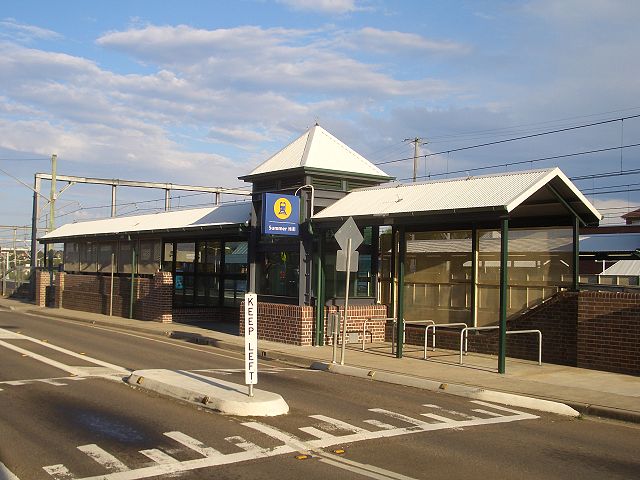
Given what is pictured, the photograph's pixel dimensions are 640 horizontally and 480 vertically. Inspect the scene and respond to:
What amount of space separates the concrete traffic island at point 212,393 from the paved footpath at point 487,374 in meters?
3.78

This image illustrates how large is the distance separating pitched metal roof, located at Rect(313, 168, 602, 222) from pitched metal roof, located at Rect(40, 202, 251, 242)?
4.93 meters

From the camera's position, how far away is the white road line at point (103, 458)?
6949mm

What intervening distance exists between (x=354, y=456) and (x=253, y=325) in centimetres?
286

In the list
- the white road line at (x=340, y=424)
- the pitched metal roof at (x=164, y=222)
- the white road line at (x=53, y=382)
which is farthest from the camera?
the pitched metal roof at (x=164, y=222)

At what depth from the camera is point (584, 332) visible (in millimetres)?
15023

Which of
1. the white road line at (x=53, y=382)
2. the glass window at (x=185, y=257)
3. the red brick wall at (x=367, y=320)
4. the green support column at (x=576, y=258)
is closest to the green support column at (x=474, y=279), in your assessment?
the green support column at (x=576, y=258)

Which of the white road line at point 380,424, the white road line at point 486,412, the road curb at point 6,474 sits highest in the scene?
the road curb at point 6,474

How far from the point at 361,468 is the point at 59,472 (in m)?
2.96

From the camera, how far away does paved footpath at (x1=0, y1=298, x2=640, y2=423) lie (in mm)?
11523

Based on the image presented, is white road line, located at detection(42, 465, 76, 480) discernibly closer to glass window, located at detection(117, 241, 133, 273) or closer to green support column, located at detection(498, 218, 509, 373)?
green support column, located at detection(498, 218, 509, 373)

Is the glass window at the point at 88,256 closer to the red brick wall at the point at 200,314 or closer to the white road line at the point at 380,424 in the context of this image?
the red brick wall at the point at 200,314

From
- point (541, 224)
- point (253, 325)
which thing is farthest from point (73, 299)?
point (253, 325)

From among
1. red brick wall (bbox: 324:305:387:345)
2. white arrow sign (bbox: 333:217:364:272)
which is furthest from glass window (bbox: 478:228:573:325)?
white arrow sign (bbox: 333:217:364:272)

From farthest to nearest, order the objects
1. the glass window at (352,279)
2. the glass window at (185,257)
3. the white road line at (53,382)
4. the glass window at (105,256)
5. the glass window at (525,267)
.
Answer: the glass window at (105,256) → the glass window at (185,257) → the glass window at (352,279) → the glass window at (525,267) → the white road line at (53,382)
